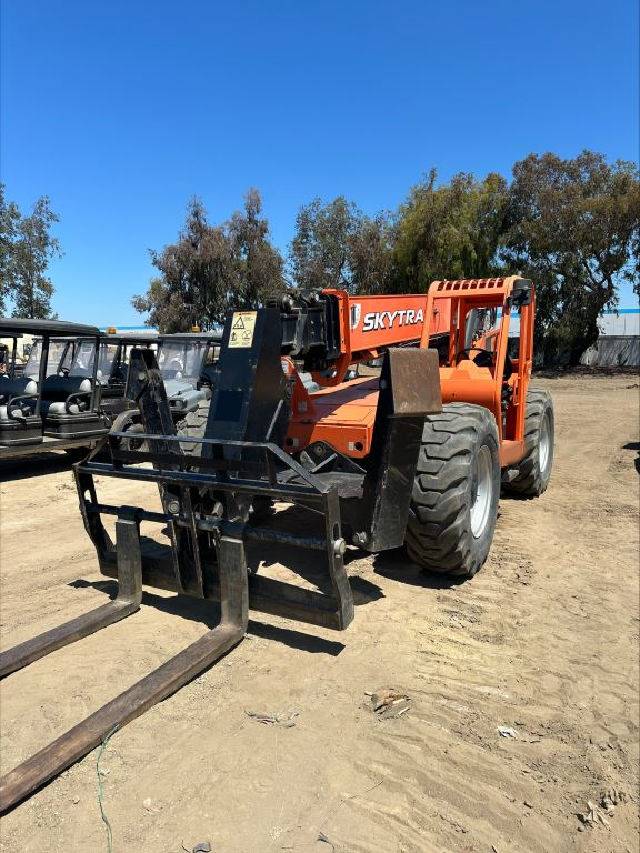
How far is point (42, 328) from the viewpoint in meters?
8.45

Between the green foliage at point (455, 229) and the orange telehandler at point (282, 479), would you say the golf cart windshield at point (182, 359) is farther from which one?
the green foliage at point (455, 229)

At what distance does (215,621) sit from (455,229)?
2715 cm

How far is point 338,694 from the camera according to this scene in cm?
331

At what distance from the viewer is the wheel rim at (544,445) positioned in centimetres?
756

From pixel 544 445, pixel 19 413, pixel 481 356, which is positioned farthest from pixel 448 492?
pixel 19 413

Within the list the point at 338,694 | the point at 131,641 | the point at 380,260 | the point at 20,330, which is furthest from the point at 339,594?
the point at 380,260

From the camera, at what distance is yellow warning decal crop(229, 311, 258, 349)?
3816 millimetres

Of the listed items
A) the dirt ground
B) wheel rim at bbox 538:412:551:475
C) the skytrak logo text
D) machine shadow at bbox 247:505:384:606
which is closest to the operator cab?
machine shadow at bbox 247:505:384:606

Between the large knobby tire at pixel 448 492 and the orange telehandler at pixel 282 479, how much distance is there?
0.01 meters

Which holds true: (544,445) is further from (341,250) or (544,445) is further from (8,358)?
(341,250)

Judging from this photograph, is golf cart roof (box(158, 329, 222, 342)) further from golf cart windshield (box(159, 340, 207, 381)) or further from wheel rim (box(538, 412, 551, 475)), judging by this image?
wheel rim (box(538, 412, 551, 475))

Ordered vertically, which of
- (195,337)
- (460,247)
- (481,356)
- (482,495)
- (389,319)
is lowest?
(482,495)

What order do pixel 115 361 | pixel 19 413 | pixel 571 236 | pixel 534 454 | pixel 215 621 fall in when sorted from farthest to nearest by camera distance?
pixel 571 236 < pixel 115 361 < pixel 19 413 < pixel 534 454 < pixel 215 621

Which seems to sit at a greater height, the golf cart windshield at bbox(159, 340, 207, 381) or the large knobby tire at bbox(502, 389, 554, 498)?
the golf cart windshield at bbox(159, 340, 207, 381)
